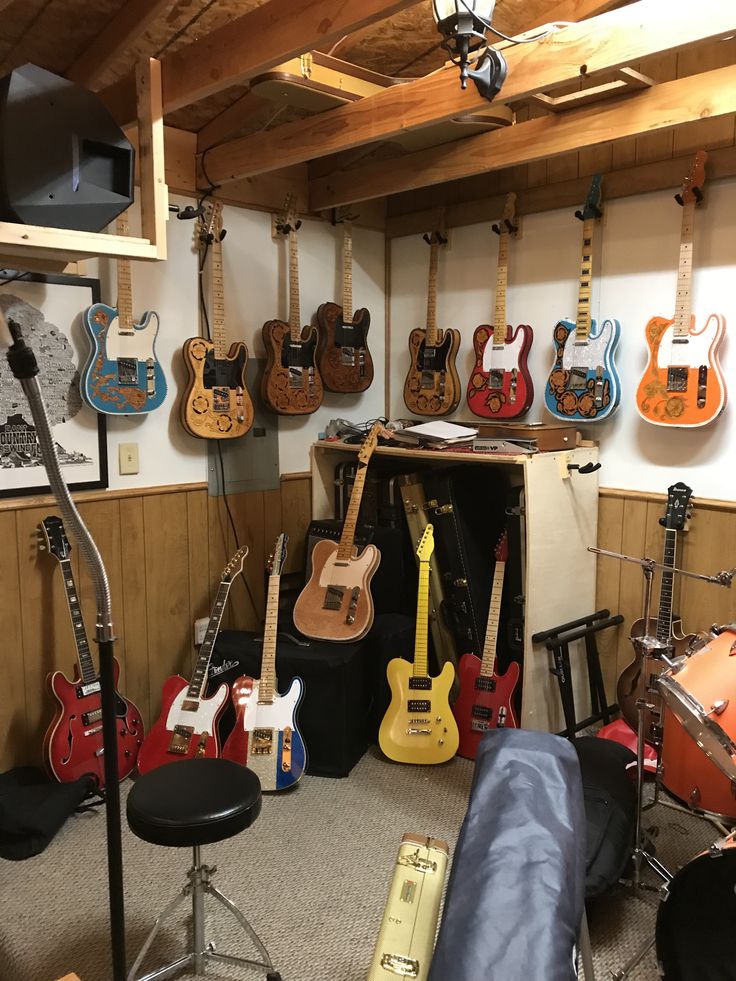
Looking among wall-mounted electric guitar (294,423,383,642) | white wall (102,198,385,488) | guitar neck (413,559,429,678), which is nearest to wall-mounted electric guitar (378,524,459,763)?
guitar neck (413,559,429,678)

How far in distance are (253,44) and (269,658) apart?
1930mm

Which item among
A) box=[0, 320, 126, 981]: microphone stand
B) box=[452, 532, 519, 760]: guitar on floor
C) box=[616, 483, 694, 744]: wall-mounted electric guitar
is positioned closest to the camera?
box=[0, 320, 126, 981]: microphone stand

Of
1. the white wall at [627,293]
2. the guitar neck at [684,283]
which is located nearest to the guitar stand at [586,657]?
the white wall at [627,293]

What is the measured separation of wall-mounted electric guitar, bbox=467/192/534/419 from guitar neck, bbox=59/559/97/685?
1.78 m

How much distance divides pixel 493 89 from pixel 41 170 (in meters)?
1.11

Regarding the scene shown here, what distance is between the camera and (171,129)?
9.72 feet

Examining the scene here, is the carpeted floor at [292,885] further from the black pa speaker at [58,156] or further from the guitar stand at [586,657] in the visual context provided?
the black pa speaker at [58,156]

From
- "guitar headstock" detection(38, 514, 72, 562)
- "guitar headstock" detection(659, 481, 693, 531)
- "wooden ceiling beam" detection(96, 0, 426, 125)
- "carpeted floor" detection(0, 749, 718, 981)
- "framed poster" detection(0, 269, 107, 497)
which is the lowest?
"carpeted floor" detection(0, 749, 718, 981)

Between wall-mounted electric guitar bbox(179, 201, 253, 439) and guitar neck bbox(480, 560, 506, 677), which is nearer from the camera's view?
guitar neck bbox(480, 560, 506, 677)

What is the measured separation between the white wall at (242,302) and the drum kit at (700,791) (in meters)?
1.88

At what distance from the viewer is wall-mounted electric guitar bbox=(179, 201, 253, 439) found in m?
3.00

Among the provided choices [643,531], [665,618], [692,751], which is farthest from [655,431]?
[692,751]

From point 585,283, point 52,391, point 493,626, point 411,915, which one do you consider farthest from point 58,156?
point 493,626

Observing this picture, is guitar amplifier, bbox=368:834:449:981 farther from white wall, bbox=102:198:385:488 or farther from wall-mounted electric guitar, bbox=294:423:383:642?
white wall, bbox=102:198:385:488
